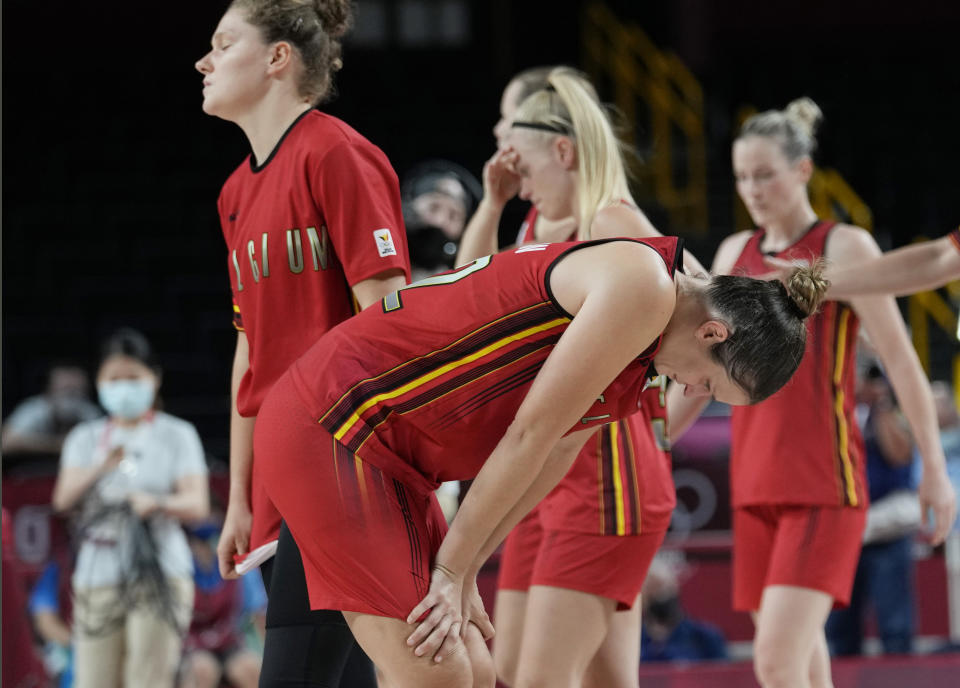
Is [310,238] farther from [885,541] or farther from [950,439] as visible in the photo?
[950,439]

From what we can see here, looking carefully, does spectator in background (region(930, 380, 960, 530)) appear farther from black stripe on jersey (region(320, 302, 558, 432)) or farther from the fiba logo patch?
black stripe on jersey (region(320, 302, 558, 432))

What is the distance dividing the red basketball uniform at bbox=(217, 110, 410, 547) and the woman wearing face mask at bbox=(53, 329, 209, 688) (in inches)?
108

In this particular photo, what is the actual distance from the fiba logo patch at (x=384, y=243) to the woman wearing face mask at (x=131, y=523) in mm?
3076

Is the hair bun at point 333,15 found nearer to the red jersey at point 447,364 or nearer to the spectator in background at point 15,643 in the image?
the red jersey at point 447,364

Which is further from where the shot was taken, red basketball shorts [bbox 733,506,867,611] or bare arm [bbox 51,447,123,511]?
bare arm [bbox 51,447,123,511]

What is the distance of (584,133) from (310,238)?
3.06ft

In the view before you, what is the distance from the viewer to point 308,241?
2447 mm

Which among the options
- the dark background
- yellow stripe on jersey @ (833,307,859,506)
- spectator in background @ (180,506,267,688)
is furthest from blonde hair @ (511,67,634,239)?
the dark background

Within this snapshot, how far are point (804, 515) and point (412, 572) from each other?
1771 millimetres

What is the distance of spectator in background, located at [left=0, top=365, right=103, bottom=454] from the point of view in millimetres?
7602

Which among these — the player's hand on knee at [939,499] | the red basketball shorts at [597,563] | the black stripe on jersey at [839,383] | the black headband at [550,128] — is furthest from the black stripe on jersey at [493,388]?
the player's hand on knee at [939,499]

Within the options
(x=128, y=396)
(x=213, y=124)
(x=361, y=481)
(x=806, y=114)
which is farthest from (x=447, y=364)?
(x=213, y=124)

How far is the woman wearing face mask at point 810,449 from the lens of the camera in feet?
11.2

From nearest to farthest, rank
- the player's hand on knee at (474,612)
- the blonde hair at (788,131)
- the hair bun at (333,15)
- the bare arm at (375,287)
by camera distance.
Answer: the player's hand on knee at (474,612) < the bare arm at (375,287) < the hair bun at (333,15) < the blonde hair at (788,131)
